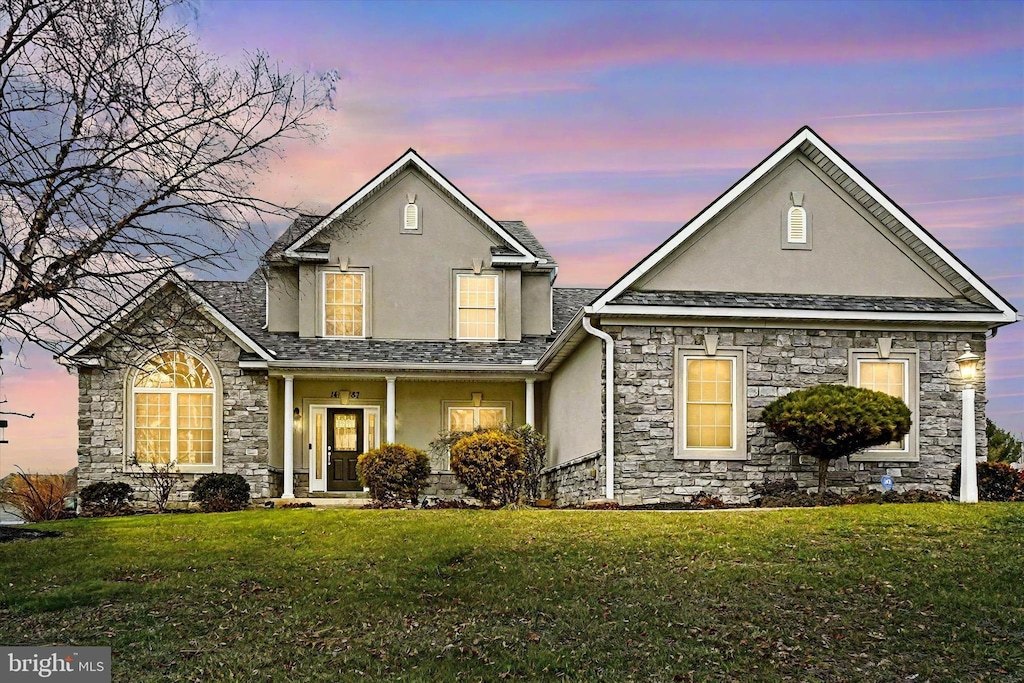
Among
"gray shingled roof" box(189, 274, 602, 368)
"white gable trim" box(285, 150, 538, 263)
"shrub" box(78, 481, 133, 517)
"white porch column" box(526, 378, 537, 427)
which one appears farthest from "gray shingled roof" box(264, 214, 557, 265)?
"shrub" box(78, 481, 133, 517)

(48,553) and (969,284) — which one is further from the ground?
(969,284)

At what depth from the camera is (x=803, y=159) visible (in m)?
18.1

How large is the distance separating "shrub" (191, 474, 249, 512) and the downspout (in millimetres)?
7163

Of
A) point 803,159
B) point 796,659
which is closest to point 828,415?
point 803,159

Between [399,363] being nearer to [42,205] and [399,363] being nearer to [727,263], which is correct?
[727,263]

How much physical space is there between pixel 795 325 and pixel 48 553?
39.6ft

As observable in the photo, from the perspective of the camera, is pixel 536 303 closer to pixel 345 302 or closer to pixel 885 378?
pixel 345 302

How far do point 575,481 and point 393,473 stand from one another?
11.1 ft

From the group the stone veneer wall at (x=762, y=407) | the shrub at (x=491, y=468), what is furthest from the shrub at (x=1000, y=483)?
the shrub at (x=491, y=468)

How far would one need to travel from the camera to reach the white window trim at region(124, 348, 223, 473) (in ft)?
67.3

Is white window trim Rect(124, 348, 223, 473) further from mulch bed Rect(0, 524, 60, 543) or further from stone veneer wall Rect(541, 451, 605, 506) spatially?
stone veneer wall Rect(541, 451, 605, 506)

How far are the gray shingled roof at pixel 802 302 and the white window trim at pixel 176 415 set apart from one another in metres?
8.70

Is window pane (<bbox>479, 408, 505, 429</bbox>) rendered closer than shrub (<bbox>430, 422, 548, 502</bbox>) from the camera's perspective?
No

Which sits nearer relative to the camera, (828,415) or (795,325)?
(828,415)
